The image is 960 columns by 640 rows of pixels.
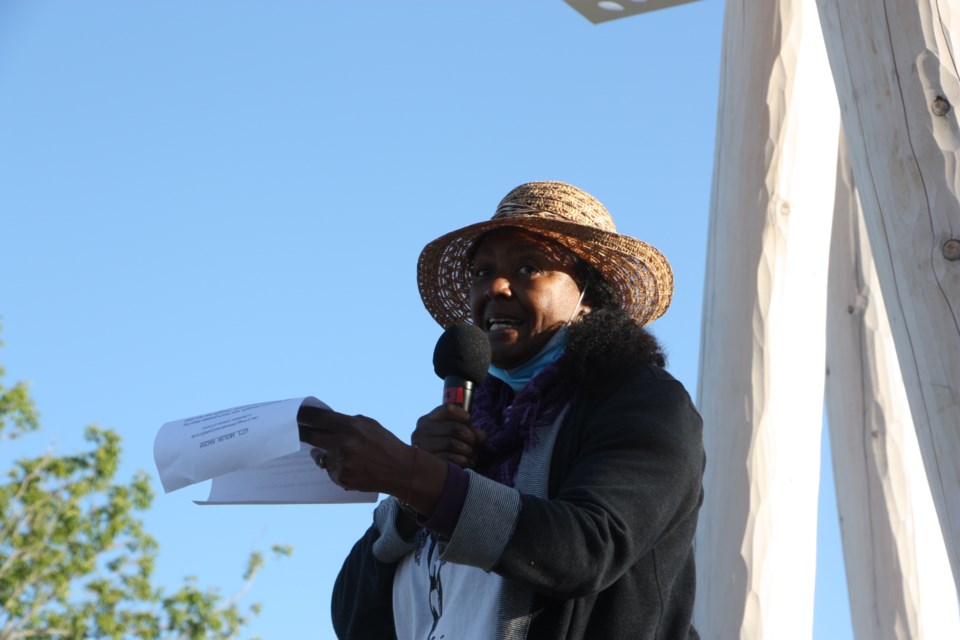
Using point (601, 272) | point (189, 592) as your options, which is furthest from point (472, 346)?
point (189, 592)

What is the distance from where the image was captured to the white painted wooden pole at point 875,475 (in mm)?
5859

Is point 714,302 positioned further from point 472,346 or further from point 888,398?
point 472,346

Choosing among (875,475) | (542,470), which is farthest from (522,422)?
(875,475)

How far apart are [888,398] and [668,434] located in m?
3.65

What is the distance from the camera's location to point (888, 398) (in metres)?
6.31

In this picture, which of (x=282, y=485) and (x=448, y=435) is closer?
(x=448, y=435)

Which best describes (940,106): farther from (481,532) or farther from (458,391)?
(481,532)

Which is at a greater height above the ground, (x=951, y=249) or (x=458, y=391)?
(x=951, y=249)

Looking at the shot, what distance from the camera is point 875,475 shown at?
6188 mm

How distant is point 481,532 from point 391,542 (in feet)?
2.51

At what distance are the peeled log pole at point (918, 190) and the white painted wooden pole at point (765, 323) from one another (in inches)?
74.2

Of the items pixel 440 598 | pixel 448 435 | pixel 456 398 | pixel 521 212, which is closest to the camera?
pixel 448 435

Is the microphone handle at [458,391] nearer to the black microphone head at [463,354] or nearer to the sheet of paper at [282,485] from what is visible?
the black microphone head at [463,354]

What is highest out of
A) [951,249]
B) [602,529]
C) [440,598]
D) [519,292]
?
[519,292]
